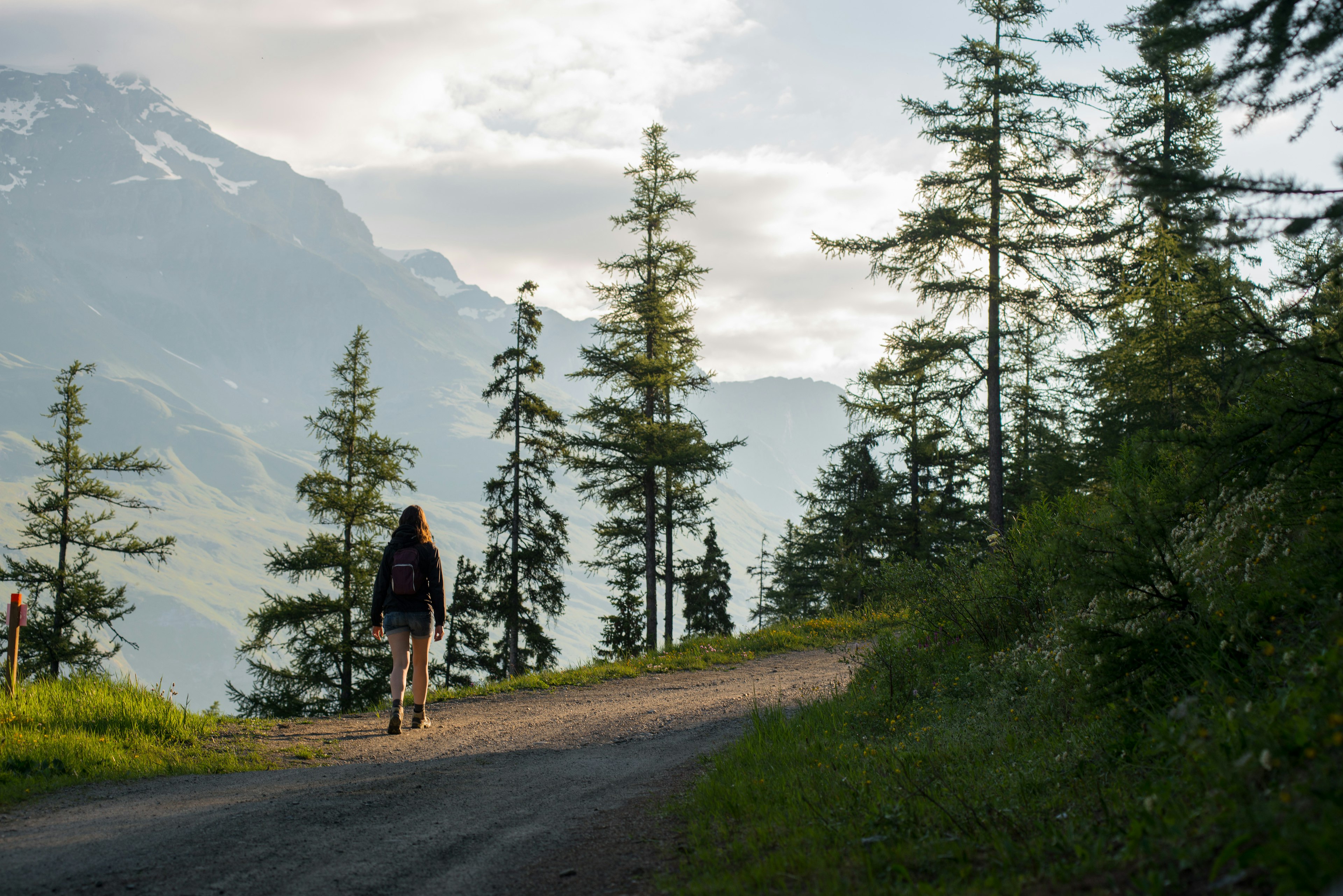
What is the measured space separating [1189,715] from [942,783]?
1.50 meters

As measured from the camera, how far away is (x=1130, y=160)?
4.43 meters

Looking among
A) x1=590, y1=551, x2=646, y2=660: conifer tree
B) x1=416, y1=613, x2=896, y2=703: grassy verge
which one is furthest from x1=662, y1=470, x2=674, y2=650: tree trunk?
x1=416, y1=613, x2=896, y2=703: grassy verge

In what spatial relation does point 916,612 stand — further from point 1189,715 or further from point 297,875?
point 297,875

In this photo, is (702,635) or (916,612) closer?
(916,612)

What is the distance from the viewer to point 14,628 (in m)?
7.92

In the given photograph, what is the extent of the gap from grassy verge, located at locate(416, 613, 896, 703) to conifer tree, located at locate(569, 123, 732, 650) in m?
6.67

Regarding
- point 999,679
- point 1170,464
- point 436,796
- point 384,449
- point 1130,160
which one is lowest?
point 436,796

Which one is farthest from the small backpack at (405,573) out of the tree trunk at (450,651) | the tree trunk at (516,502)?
the tree trunk at (450,651)

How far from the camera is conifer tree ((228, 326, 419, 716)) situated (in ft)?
79.4

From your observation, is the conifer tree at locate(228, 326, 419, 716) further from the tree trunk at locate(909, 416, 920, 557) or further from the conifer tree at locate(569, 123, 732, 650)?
the tree trunk at locate(909, 416, 920, 557)

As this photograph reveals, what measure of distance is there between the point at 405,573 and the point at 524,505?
2095cm

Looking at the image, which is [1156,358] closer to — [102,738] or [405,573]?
[405,573]

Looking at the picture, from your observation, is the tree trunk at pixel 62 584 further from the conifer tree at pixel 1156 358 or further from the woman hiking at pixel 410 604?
the conifer tree at pixel 1156 358

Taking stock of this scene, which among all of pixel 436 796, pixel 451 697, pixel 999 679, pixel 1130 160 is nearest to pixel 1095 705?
pixel 999 679
